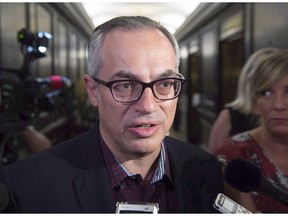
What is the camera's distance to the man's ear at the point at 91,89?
0.65 meters

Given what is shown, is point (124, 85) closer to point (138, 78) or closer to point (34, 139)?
point (138, 78)

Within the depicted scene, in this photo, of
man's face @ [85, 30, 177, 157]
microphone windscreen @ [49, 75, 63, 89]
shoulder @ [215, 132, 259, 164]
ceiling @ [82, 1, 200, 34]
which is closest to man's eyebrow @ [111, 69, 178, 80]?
man's face @ [85, 30, 177, 157]

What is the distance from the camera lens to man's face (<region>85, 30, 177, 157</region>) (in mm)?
581

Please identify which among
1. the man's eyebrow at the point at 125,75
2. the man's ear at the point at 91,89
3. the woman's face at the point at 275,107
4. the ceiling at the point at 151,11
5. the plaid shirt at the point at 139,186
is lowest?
the plaid shirt at the point at 139,186

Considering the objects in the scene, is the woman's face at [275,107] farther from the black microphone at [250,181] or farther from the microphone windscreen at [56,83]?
the microphone windscreen at [56,83]

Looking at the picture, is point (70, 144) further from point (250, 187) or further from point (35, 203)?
point (250, 187)

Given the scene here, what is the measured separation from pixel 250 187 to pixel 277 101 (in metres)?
0.21

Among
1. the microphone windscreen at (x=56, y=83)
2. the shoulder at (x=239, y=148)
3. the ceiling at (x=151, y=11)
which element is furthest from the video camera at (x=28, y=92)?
the shoulder at (x=239, y=148)

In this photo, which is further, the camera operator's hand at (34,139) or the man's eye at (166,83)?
the camera operator's hand at (34,139)

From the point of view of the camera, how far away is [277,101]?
714mm

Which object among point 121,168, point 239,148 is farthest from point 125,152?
point 239,148

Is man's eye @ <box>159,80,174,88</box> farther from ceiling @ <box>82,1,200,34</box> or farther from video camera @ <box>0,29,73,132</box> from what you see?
video camera @ <box>0,29,73,132</box>

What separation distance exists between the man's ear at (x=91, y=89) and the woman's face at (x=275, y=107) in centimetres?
34

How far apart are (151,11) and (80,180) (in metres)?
0.35
